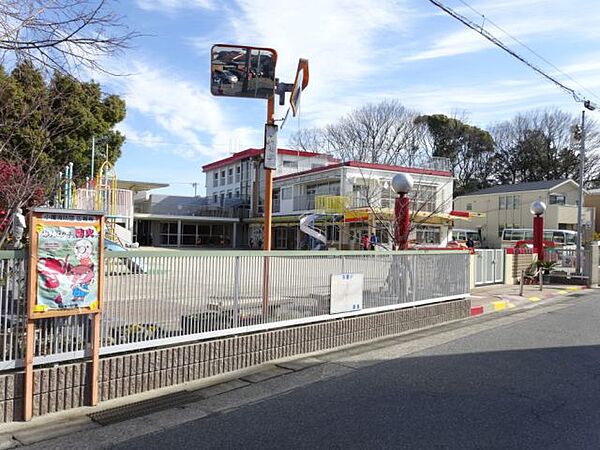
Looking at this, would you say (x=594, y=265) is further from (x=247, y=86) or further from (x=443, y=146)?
(x=443, y=146)

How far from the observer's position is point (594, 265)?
762 inches

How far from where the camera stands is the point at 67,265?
4.68 metres

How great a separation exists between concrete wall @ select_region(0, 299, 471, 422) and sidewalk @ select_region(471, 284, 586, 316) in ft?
14.9

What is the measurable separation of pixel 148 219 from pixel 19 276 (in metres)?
45.7

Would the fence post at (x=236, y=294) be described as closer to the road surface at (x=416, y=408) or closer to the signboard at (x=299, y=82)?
the road surface at (x=416, y=408)

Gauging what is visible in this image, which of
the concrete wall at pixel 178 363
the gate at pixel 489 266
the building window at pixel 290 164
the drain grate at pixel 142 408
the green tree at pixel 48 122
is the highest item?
the building window at pixel 290 164

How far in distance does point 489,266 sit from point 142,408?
15.0 metres

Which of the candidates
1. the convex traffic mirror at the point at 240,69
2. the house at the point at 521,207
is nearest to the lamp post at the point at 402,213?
the convex traffic mirror at the point at 240,69

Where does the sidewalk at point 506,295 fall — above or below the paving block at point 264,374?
above

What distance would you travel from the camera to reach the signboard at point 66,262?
14.7 feet

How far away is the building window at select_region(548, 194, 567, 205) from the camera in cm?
4553

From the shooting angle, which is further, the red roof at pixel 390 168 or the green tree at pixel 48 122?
the red roof at pixel 390 168

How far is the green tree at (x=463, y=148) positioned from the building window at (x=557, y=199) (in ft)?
59.9

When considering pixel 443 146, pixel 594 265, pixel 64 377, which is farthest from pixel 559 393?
pixel 443 146
